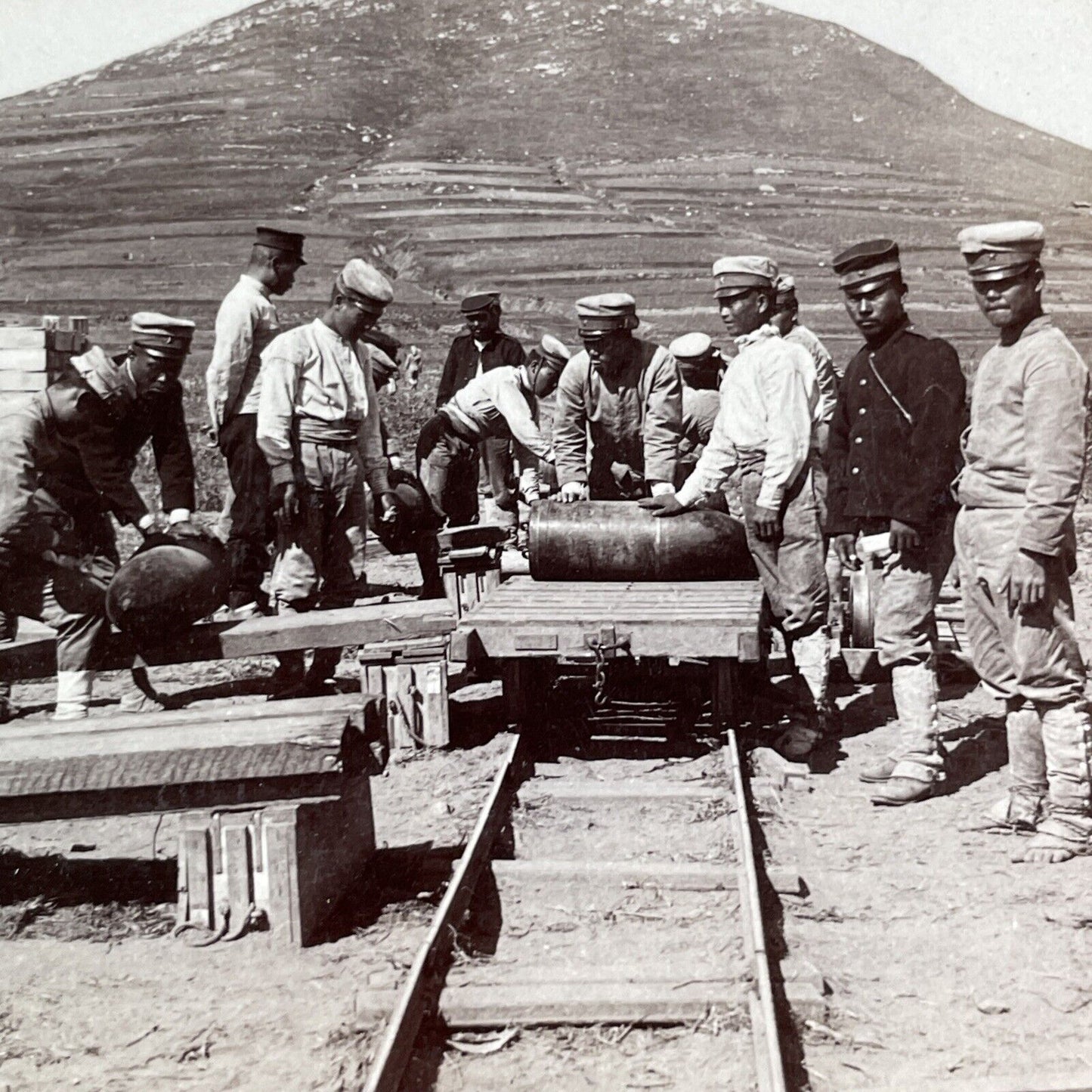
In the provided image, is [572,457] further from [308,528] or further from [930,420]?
[930,420]

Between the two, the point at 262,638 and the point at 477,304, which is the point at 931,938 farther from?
the point at 477,304

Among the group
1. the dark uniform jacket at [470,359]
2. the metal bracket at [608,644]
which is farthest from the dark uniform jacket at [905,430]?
the dark uniform jacket at [470,359]

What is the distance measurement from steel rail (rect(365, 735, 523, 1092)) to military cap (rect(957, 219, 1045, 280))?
261cm

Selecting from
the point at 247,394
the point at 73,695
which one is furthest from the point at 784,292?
the point at 73,695

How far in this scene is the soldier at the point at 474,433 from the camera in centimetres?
838

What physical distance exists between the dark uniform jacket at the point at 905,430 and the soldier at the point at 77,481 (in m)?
3.16

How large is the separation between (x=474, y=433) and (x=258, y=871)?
16.7 feet

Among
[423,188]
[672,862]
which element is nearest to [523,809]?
[672,862]

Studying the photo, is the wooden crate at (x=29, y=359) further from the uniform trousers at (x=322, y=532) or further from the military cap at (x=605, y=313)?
the military cap at (x=605, y=313)

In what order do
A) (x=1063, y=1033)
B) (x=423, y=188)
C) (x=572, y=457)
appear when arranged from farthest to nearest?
(x=423, y=188), (x=572, y=457), (x=1063, y=1033)

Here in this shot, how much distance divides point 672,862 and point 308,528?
9.91ft

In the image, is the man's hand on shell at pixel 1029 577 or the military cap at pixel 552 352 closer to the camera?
the man's hand on shell at pixel 1029 577

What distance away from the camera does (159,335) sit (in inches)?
239

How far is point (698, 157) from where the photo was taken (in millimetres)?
29578
